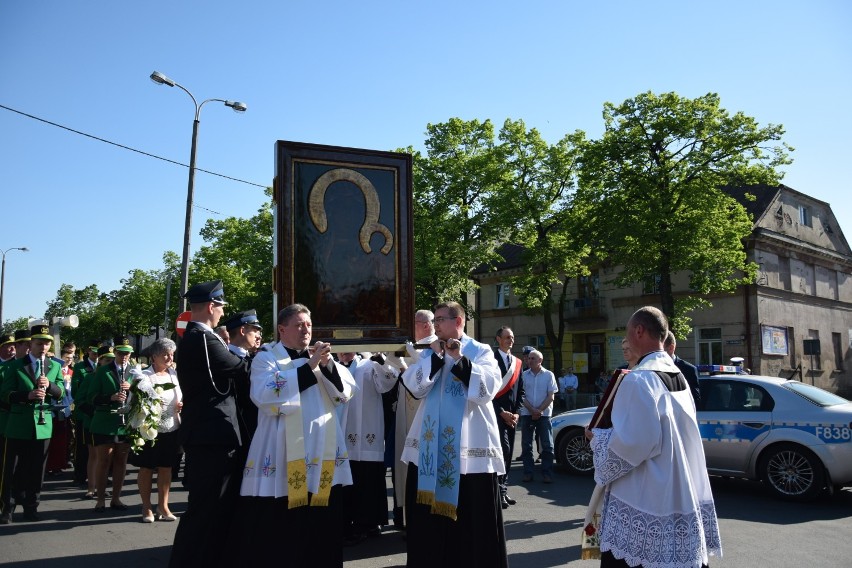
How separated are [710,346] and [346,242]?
28.1 metres

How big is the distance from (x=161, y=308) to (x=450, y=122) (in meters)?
31.2

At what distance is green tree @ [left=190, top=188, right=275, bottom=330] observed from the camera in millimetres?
35594

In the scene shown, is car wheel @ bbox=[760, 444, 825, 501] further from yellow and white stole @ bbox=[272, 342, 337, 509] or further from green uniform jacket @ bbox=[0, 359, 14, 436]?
green uniform jacket @ bbox=[0, 359, 14, 436]

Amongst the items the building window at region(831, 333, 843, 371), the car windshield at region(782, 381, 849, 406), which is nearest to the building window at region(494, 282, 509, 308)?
the building window at region(831, 333, 843, 371)

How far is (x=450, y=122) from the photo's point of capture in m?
31.5

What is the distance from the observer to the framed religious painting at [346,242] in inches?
234

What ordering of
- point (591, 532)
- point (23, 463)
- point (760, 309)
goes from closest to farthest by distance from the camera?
point (591, 532)
point (23, 463)
point (760, 309)

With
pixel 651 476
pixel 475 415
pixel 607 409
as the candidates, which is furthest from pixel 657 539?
pixel 475 415

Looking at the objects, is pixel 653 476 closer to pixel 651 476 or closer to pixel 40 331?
pixel 651 476

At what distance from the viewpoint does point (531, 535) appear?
7250 millimetres

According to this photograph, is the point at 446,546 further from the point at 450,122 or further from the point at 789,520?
the point at 450,122

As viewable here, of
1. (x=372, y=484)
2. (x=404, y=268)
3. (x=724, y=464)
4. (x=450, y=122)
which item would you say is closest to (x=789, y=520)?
(x=724, y=464)

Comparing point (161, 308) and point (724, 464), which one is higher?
point (161, 308)

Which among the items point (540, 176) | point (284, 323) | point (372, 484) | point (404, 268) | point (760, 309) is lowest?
point (372, 484)
